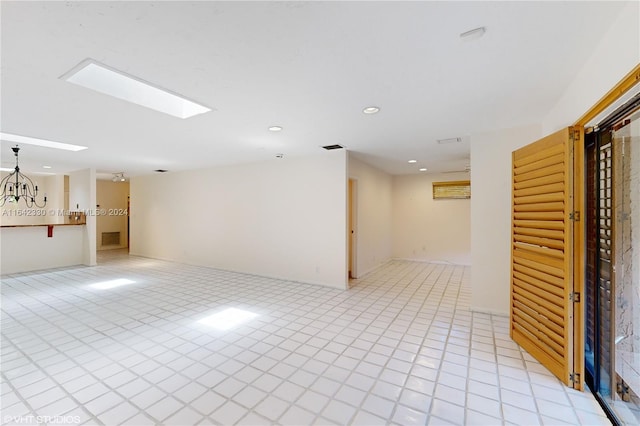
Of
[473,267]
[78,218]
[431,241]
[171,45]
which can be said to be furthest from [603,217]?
[78,218]

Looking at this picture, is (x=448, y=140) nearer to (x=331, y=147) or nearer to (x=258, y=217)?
(x=331, y=147)

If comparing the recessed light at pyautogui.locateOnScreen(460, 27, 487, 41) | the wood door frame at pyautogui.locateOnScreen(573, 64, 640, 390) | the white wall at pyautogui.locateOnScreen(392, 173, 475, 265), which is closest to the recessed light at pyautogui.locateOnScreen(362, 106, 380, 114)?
the recessed light at pyautogui.locateOnScreen(460, 27, 487, 41)

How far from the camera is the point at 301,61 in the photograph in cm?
188

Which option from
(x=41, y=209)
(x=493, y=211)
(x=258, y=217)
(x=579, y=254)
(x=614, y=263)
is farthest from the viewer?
(x=41, y=209)

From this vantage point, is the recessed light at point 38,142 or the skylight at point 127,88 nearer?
the skylight at point 127,88

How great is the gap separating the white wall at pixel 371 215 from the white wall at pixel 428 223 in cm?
36

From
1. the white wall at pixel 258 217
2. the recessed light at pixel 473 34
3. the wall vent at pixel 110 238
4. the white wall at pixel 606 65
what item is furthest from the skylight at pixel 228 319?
the wall vent at pixel 110 238

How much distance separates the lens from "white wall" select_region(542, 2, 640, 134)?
1.36 m

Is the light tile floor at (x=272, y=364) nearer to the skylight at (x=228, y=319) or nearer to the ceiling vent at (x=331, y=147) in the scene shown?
the skylight at (x=228, y=319)

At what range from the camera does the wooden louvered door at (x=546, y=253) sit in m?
2.04

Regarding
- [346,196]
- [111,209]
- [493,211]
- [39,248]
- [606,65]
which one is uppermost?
[606,65]

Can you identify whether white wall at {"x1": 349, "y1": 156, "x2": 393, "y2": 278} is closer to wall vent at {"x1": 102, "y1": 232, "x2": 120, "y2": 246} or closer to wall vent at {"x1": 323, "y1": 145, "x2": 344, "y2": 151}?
wall vent at {"x1": 323, "y1": 145, "x2": 344, "y2": 151}

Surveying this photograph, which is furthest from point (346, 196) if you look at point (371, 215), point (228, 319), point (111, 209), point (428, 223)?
point (111, 209)

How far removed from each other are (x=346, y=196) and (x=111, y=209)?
31.5 feet
